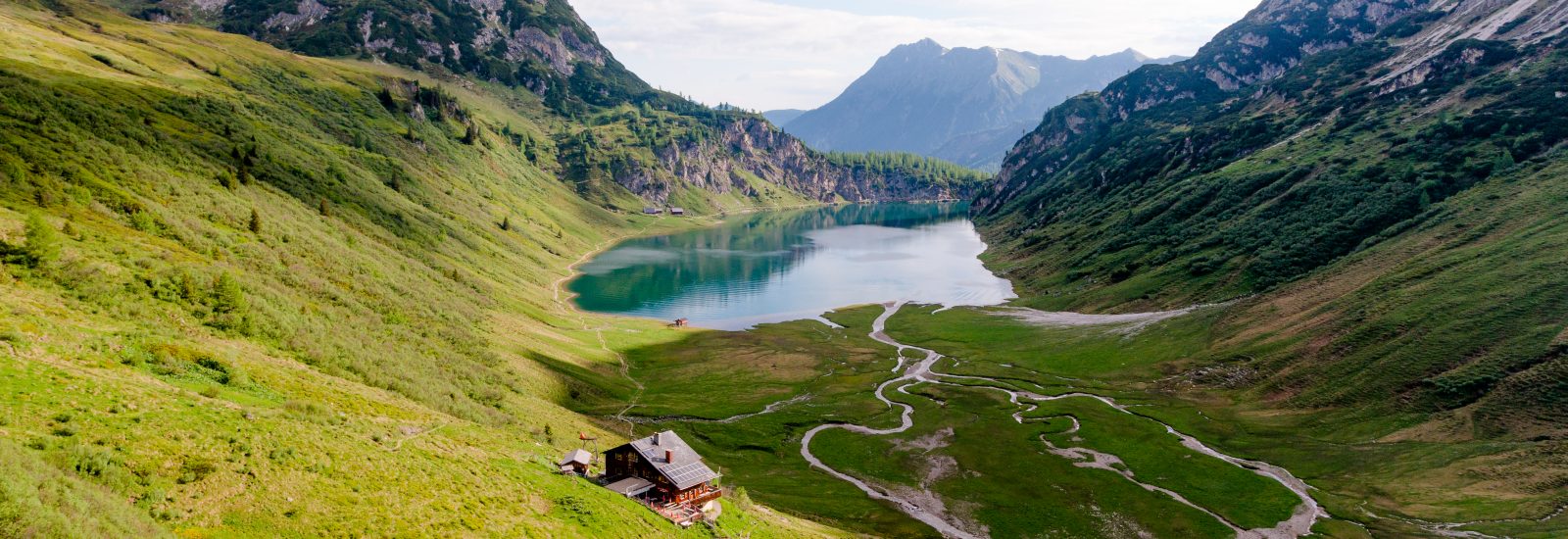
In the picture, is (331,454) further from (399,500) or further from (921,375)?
(921,375)

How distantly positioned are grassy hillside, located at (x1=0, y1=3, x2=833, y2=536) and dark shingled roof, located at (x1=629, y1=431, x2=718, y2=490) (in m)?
3.86

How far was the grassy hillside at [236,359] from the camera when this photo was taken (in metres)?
33.4

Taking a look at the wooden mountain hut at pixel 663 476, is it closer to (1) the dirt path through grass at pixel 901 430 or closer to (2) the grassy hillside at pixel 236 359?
(2) the grassy hillside at pixel 236 359

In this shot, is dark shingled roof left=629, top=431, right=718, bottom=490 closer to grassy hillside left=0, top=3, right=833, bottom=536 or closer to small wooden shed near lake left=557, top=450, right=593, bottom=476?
grassy hillside left=0, top=3, right=833, bottom=536

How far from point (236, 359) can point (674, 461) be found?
32755mm

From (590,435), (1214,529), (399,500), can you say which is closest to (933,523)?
(1214,529)

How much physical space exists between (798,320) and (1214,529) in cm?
11808

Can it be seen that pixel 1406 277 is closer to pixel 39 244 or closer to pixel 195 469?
pixel 195 469

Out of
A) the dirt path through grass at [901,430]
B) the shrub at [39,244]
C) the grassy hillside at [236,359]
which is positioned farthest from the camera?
the dirt path through grass at [901,430]

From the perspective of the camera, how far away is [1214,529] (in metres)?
74.9

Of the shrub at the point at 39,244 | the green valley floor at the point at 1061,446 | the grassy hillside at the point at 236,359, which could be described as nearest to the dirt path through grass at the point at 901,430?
the green valley floor at the point at 1061,446

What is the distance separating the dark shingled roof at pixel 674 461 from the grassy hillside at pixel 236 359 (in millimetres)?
3864

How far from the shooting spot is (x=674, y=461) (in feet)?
187

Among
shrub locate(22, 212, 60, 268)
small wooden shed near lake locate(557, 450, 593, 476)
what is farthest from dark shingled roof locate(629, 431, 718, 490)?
shrub locate(22, 212, 60, 268)
